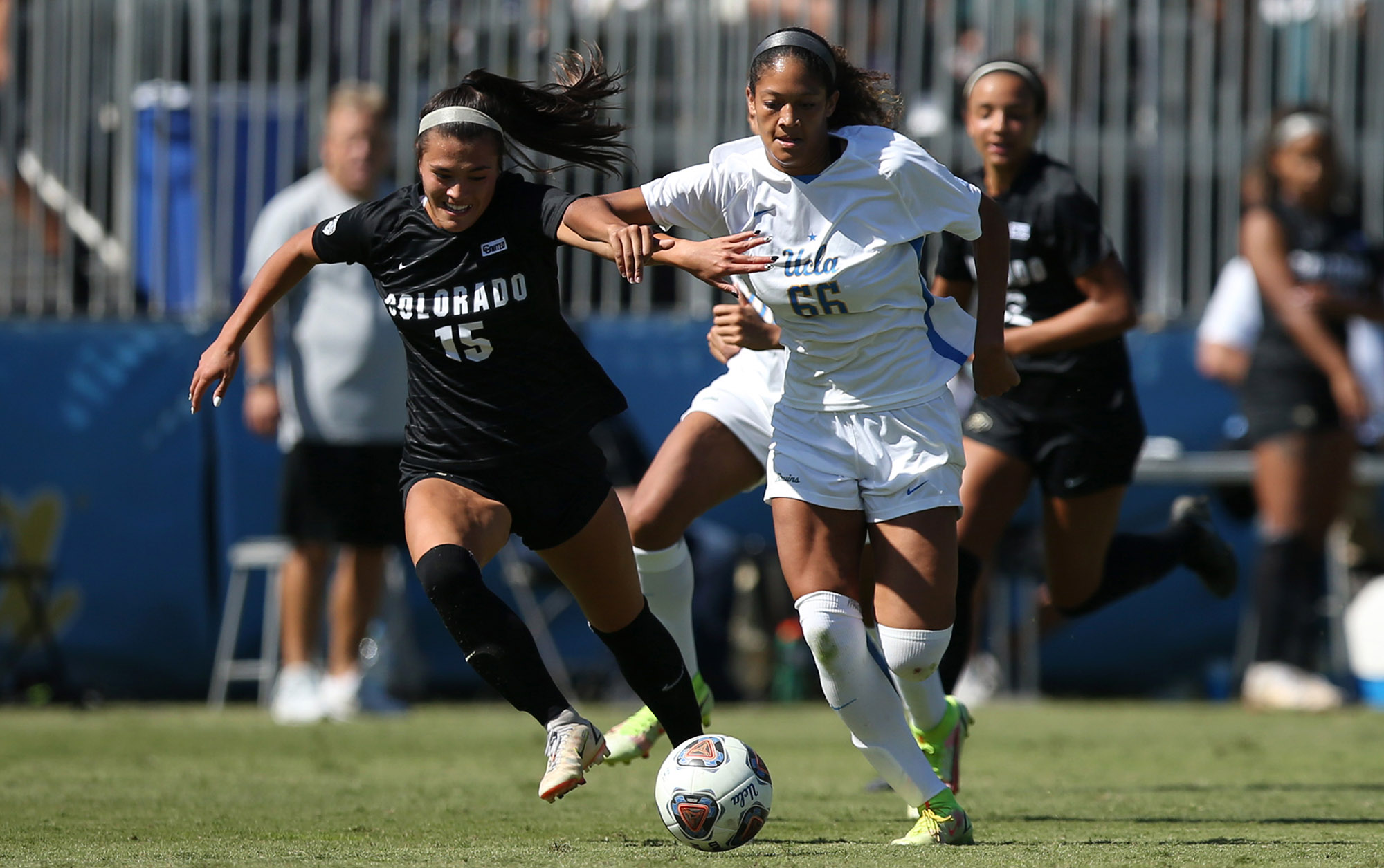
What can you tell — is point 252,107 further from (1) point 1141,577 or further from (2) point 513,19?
(1) point 1141,577

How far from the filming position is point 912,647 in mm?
4516

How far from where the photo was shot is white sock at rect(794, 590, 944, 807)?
446cm

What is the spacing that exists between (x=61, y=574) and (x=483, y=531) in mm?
5489

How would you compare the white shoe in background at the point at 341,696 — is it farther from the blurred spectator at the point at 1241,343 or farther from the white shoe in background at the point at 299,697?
the blurred spectator at the point at 1241,343

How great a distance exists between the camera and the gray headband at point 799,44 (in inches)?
177

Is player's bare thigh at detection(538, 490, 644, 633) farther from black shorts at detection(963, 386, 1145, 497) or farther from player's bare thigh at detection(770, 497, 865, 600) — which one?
black shorts at detection(963, 386, 1145, 497)

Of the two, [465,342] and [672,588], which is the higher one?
[465,342]

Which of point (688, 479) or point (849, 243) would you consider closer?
point (849, 243)

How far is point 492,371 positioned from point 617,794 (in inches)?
73.6

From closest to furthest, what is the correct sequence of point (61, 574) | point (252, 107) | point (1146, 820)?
point (1146, 820) < point (61, 574) < point (252, 107)

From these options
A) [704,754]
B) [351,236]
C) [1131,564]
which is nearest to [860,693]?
[704,754]

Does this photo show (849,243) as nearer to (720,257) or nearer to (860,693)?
(720,257)

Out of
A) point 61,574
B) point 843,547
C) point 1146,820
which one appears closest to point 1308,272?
point 1146,820

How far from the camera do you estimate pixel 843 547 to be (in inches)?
181
